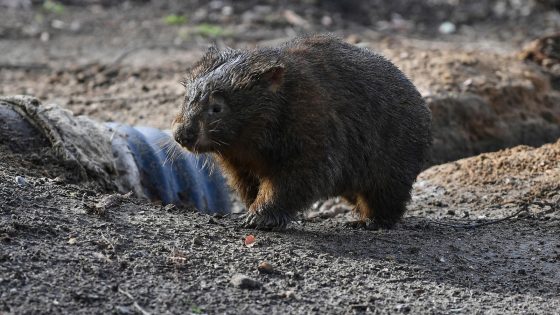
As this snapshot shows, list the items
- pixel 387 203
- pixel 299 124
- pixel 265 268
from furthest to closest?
1. pixel 387 203
2. pixel 299 124
3. pixel 265 268

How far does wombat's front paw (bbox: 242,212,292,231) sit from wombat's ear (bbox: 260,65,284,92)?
0.75 metres

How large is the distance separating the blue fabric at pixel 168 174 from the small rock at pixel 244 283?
2.48 metres

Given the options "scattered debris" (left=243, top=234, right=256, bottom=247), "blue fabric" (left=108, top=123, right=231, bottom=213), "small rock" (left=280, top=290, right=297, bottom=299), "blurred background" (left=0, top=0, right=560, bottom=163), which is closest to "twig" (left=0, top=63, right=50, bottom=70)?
"blurred background" (left=0, top=0, right=560, bottom=163)

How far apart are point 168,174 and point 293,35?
6030 mm

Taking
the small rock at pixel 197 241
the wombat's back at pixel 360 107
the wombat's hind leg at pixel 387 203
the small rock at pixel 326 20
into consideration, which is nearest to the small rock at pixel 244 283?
the small rock at pixel 197 241

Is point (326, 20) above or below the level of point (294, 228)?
above

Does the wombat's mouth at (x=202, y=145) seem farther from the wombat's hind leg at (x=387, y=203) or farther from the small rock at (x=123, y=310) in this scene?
the small rock at (x=123, y=310)

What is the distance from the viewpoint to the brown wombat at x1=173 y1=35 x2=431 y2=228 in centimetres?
595

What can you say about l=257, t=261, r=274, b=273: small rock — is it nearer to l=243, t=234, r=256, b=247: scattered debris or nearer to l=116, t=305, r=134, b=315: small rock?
l=243, t=234, r=256, b=247: scattered debris

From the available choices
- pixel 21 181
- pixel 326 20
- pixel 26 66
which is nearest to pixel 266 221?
pixel 21 181

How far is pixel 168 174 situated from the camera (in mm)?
7570

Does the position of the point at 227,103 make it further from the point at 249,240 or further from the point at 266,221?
the point at 249,240

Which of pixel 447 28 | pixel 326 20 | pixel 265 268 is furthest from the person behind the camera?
pixel 447 28

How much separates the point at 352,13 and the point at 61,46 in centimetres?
441
